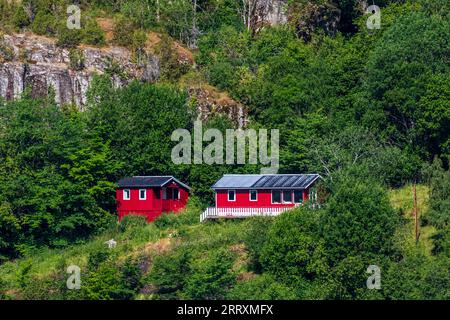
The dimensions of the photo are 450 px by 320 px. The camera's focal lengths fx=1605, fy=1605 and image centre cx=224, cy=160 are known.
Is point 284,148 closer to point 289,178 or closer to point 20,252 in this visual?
point 289,178

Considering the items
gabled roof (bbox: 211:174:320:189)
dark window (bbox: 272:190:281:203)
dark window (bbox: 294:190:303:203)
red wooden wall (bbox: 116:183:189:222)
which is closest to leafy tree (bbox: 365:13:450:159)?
gabled roof (bbox: 211:174:320:189)

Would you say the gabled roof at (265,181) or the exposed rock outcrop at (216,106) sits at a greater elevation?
the exposed rock outcrop at (216,106)

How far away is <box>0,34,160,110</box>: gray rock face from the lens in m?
98.9

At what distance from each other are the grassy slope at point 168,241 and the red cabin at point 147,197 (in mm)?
2814

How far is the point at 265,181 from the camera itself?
92.1m

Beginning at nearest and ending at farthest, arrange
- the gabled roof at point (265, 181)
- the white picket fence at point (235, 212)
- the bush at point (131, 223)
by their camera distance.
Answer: the white picket fence at point (235, 212)
the bush at point (131, 223)
the gabled roof at point (265, 181)

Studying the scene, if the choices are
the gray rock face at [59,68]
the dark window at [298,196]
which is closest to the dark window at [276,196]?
the dark window at [298,196]

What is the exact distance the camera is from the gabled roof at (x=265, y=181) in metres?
90.9

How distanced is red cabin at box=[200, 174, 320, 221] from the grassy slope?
1.10m

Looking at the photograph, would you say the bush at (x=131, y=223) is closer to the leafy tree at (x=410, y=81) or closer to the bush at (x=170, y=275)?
the bush at (x=170, y=275)

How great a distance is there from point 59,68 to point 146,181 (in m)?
11.3

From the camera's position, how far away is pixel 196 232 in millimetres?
87812

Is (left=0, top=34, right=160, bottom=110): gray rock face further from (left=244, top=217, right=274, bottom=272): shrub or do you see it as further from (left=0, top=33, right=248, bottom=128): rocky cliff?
(left=244, top=217, right=274, bottom=272): shrub
